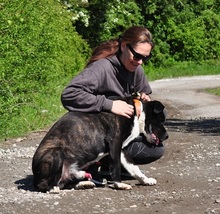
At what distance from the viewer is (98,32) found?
39.2m

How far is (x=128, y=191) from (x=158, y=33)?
34801 mm

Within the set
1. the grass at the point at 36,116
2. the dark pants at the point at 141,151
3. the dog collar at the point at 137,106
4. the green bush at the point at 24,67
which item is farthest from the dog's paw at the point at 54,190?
the green bush at the point at 24,67

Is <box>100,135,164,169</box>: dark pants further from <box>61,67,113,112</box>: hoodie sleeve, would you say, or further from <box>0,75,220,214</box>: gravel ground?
<box>61,67,113,112</box>: hoodie sleeve

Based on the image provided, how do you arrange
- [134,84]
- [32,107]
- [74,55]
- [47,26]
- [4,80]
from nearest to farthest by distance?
[134,84]
[4,80]
[32,107]
[47,26]
[74,55]

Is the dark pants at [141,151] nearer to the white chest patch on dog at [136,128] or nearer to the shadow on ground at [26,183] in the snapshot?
the white chest patch on dog at [136,128]

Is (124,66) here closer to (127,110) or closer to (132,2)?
(127,110)

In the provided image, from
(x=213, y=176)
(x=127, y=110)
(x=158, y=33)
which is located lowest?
(x=158, y=33)

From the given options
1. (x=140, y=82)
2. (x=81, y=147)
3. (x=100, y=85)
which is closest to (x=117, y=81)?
(x=100, y=85)

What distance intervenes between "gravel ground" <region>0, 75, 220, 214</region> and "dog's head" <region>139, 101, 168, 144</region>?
455mm

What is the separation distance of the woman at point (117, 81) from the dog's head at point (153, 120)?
103 millimetres

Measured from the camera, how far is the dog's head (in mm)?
7991

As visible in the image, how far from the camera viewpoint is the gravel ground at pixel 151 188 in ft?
22.8

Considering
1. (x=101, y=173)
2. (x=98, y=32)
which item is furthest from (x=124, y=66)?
(x=98, y=32)

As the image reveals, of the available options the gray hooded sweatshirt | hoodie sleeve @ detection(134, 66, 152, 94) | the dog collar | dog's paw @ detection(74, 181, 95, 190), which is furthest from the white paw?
hoodie sleeve @ detection(134, 66, 152, 94)
